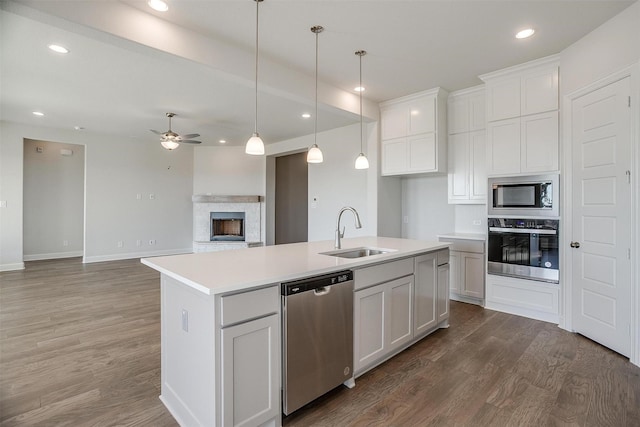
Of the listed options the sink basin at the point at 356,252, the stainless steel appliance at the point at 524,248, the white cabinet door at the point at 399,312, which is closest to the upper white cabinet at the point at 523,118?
the stainless steel appliance at the point at 524,248

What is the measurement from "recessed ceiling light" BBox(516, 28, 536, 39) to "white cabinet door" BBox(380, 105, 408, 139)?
1829 millimetres

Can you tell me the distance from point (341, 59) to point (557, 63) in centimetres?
236

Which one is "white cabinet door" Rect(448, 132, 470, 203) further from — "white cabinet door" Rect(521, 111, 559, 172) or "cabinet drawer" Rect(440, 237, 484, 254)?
"white cabinet door" Rect(521, 111, 559, 172)

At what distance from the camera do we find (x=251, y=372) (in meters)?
1.68

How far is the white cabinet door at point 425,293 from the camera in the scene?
2.87 m

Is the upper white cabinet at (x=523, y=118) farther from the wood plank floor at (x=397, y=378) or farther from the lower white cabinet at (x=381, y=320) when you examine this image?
the lower white cabinet at (x=381, y=320)

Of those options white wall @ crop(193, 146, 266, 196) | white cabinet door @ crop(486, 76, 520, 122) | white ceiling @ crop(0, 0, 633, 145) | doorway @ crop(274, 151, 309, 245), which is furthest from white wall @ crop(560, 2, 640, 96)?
white wall @ crop(193, 146, 266, 196)

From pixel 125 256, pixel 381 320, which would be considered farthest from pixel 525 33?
pixel 125 256

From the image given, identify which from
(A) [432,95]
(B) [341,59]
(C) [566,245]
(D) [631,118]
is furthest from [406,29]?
(C) [566,245]

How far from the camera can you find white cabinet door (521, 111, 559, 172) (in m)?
3.47

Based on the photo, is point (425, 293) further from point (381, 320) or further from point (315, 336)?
point (315, 336)

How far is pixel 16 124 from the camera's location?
6117mm

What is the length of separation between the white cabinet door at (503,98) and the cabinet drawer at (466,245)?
1.57m

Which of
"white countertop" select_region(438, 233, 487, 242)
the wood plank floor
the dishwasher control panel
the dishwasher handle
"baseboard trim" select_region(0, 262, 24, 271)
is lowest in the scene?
the wood plank floor
